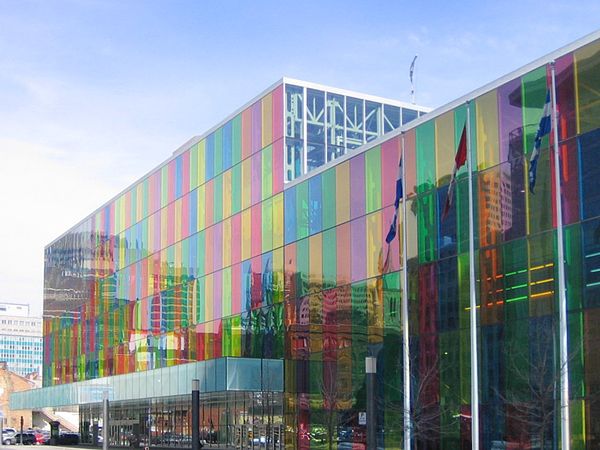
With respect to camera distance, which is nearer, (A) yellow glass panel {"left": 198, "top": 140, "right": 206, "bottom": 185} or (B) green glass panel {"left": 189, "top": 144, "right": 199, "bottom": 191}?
(A) yellow glass panel {"left": 198, "top": 140, "right": 206, "bottom": 185}

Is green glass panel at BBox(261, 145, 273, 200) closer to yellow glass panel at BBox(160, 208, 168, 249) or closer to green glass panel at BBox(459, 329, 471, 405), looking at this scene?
yellow glass panel at BBox(160, 208, 168, 249)

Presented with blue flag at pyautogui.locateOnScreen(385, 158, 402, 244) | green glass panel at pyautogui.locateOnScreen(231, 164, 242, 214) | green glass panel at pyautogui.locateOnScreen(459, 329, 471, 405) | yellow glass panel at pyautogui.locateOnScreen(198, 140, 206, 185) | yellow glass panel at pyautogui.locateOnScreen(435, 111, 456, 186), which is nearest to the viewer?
green glass panel at pyautogui.locateOnScreen(459, 329, 471, 405)

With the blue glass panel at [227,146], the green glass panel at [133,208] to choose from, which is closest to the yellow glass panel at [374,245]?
the blue glass panel at [227,146]

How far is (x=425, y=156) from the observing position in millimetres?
40438

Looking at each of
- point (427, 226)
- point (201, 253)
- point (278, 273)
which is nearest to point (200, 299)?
point (201, 253)

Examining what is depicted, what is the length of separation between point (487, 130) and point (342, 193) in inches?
401

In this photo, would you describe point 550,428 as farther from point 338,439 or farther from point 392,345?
point 338,439

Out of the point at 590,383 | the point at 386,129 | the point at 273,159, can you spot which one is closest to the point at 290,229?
the point at 273,159

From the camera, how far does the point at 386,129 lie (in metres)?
55.9

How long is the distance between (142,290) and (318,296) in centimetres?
2385

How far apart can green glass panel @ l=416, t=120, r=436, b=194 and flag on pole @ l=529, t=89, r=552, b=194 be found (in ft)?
18.3

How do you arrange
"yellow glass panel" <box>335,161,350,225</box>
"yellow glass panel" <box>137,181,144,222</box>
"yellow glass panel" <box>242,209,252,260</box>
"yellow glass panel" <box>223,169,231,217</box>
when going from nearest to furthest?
"yellow glass panel" <box>335,161,350,225</box>, "yellow glass panel" <box>242,209,252,260</box>, "yellow glass panel" <box>223,169,231,217</box>, "yellow glass panel" <box>137,181,144,222</box>

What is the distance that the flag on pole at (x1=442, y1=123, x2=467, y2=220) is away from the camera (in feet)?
113

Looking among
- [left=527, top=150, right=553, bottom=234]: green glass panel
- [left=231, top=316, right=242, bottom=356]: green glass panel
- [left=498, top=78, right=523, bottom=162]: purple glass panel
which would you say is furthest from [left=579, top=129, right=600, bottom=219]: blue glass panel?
[left=231, top=316, right=242, bottom=356]: green glass panel
